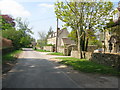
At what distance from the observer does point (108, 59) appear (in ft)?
47.5

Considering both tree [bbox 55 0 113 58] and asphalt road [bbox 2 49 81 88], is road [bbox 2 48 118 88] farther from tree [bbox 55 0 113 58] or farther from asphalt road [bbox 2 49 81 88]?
tree [bbox 55 0 113 58]

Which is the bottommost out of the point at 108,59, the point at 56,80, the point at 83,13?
the point at 56,80

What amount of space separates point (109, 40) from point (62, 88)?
83.2 ft

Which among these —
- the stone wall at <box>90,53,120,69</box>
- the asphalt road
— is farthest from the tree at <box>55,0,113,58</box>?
the asphalt road

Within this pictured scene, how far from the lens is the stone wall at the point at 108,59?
42.0 feet

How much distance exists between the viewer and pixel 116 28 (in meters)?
24.6

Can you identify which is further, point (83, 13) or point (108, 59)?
point (83, 13)

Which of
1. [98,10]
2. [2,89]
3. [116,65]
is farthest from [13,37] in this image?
[2,89]

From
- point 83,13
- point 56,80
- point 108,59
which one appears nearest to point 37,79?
point 56,80

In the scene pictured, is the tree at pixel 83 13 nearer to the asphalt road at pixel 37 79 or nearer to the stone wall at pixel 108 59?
the stone wall at pixel 108 59

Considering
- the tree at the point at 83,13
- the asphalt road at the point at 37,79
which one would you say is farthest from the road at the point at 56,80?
the tree at the point at 83,13

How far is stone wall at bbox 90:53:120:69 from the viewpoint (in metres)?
12.8

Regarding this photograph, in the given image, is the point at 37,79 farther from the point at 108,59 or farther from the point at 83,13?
the point at 83,13

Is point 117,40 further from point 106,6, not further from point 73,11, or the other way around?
point 73,11
